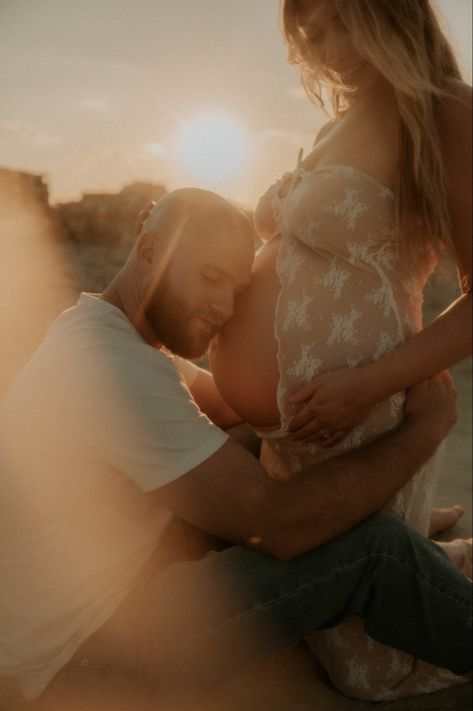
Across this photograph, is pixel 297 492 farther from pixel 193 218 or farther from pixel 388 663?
pixel 193 218

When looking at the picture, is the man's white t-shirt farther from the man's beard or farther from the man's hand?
the man's hand

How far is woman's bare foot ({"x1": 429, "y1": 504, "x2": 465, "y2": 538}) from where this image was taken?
3.22 m

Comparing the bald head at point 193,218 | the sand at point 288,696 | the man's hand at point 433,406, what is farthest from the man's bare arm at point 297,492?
the bald head at point 193,218

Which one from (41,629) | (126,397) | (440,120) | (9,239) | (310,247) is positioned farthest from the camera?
(9,239)

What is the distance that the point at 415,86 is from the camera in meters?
1.85

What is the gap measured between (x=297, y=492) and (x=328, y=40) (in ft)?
4.70

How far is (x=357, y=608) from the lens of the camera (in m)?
1.87

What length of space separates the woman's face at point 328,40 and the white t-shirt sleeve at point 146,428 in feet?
4.07

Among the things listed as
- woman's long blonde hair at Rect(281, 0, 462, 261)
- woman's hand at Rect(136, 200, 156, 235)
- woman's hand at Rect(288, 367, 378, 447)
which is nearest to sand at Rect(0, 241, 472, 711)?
woman's hand at Rect(288, 367, 378, 447)

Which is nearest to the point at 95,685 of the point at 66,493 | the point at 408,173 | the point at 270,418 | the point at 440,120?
the point at 66,493

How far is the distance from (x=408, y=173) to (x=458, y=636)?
1.30m

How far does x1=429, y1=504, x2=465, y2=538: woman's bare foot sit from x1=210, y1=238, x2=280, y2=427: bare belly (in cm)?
140

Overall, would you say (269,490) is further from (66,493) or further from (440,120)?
(440,120)

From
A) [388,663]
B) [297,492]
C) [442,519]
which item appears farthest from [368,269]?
[442,519]
